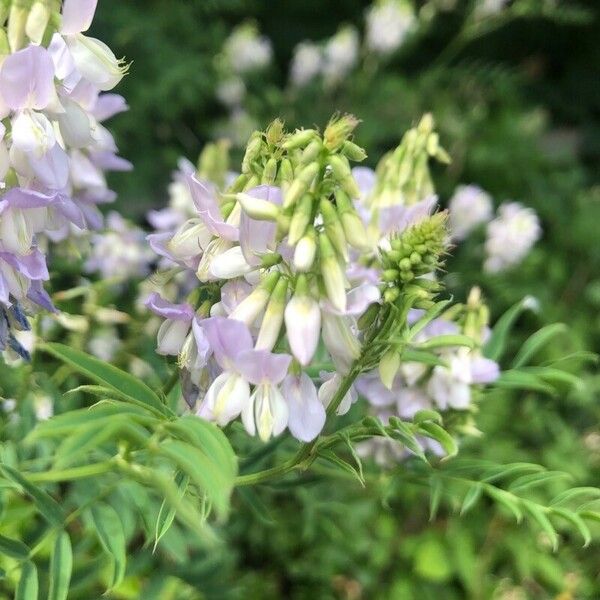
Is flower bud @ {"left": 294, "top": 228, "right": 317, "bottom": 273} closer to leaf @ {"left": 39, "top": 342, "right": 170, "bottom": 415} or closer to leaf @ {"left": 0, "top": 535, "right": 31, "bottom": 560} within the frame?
leaf @ {"left": 39, "top": 342, "right": 170, "bottom": 415}

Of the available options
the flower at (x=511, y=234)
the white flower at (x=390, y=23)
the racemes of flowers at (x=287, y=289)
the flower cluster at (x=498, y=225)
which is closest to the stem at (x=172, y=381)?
the racemes of flowers at (x=287, y=289)

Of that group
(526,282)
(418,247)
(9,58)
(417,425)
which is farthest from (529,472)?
(526,282)

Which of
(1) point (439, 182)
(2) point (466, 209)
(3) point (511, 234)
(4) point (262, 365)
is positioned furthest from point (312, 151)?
(1) point (439, 182)

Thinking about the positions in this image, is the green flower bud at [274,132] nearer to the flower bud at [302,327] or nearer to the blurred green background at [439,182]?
the flower bud at [302,327]

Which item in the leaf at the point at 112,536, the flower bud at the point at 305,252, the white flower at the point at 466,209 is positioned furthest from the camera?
the white flower at the point at 466,209

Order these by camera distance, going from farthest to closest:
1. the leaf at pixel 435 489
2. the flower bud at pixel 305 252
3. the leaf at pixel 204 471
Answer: the leaf at pixel 435 489, the flower bud at pixel 305 252, the leaf at pixel 204 471

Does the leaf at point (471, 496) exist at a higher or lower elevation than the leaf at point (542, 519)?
lower

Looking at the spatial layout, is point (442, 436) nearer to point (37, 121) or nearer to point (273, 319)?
point (273, 319)
